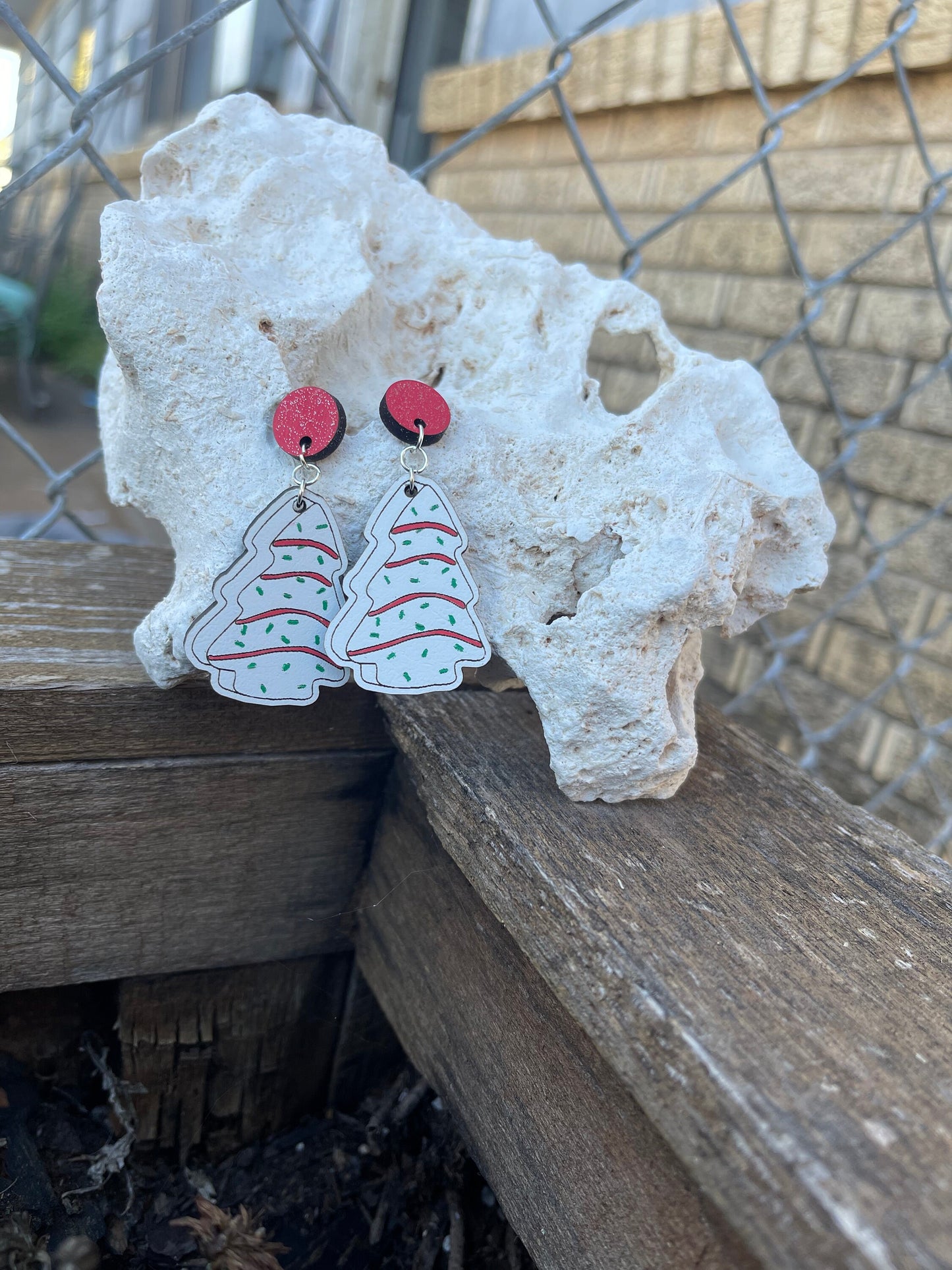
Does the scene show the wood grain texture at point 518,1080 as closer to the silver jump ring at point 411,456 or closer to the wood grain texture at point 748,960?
the wood grain texture at point 748,960

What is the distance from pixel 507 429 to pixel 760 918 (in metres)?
0.43

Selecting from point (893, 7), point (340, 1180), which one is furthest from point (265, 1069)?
point (893, 7)

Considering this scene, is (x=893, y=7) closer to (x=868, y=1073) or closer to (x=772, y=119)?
(x=772, y=119)

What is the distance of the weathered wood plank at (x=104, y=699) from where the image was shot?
0.78 m

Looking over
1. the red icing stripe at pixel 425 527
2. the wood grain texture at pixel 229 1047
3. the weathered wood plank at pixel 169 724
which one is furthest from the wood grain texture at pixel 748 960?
the wood grain texture at pixel 229 1047

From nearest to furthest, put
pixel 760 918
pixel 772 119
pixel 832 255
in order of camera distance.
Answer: pixel 760 918, pixel 772 119, pixel 832 255

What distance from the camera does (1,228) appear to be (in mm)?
4508

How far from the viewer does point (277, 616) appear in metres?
0.72

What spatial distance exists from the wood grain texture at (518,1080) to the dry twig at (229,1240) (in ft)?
0.74

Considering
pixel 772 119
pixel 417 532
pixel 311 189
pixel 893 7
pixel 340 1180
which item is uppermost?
pixel 893 7

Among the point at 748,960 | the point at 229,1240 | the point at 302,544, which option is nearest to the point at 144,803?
the point at 302,544

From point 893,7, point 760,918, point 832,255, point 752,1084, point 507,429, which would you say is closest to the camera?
point 752,1084

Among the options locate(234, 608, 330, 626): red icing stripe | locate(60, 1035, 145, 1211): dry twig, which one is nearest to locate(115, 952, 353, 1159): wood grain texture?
locate(60, 1035, 145, 1211): dry twig

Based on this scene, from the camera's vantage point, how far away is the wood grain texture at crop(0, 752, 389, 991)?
83 cm
